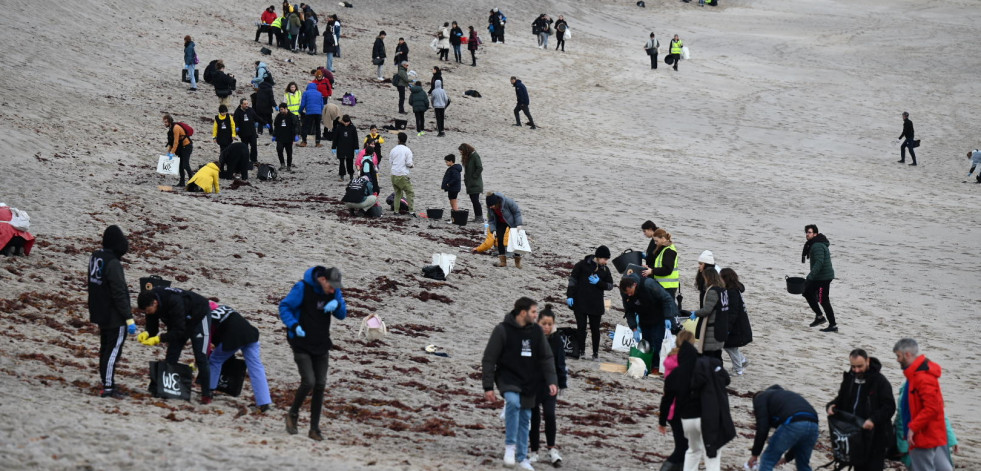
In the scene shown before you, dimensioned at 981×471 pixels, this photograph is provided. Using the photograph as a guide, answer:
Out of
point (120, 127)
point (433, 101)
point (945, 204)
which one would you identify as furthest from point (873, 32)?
point (120, 127)

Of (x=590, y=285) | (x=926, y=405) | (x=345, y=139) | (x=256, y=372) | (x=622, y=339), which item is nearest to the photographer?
(x=926, y=405)

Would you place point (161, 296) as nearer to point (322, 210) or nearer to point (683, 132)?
point (322, 210)

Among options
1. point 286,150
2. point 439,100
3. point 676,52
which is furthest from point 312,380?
point 676,52

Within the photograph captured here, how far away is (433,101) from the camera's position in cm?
3023

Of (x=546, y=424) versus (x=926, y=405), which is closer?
(x=926, y=405)

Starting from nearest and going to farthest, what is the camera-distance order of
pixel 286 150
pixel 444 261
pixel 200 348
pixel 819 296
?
pixel 200 348 < pixel 819 296 < pixel 444 261 < pixel 286 150

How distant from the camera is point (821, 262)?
1706cm

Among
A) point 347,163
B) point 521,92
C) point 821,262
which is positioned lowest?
point 821,262

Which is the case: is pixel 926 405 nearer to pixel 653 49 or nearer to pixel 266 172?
pixel 266 172

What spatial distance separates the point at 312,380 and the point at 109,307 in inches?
82.4

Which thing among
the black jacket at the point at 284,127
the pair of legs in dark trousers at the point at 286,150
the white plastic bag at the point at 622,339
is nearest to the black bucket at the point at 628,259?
the white plastic bag at the point at 622,339

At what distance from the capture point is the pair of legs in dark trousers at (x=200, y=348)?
33.9ft

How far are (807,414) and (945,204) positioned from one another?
20924mm

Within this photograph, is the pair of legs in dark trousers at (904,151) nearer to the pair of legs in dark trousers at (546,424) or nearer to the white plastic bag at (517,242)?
the white plastic bag at (517,242)
